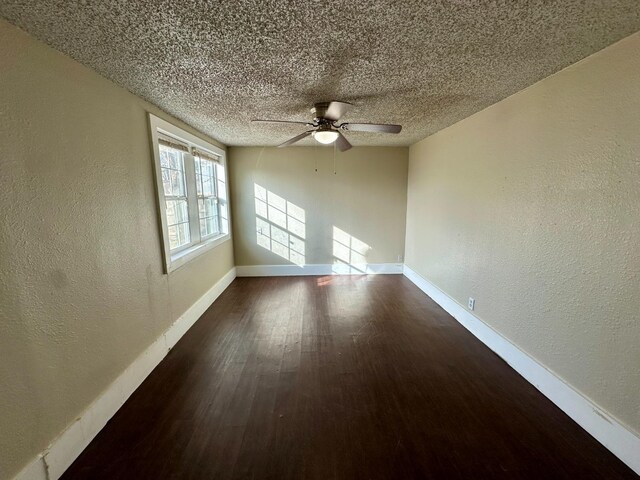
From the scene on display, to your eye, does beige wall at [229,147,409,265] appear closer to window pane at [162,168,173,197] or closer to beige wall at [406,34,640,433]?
window pane at [162,168,173,197]

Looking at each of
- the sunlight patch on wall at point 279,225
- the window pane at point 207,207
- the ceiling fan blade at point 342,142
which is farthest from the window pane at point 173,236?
the ceiling fan blade at point 342,142

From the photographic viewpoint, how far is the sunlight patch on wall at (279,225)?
463 cm

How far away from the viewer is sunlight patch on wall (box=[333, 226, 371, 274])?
4797 millimetres

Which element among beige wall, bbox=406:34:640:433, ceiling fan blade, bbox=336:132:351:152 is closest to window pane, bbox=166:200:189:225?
ceiling fan blade, bbox=336:132:351:152

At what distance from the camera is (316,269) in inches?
192

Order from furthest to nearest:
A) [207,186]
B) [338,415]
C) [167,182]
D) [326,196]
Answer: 1. [326,196]
2. [207,186]
3. [167,182]
4. [338,415]

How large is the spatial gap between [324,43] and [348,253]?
370cm

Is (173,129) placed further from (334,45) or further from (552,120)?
(552,120)

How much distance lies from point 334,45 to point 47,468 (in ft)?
8.50

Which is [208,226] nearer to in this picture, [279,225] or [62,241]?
[279,225]

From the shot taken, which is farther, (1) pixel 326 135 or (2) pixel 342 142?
(2) pixel 342 142

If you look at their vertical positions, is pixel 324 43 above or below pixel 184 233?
above

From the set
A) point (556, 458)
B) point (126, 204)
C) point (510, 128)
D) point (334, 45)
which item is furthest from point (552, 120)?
point (126, 204)

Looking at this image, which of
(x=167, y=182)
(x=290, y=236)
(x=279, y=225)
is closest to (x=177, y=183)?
(x=167, y=182)
